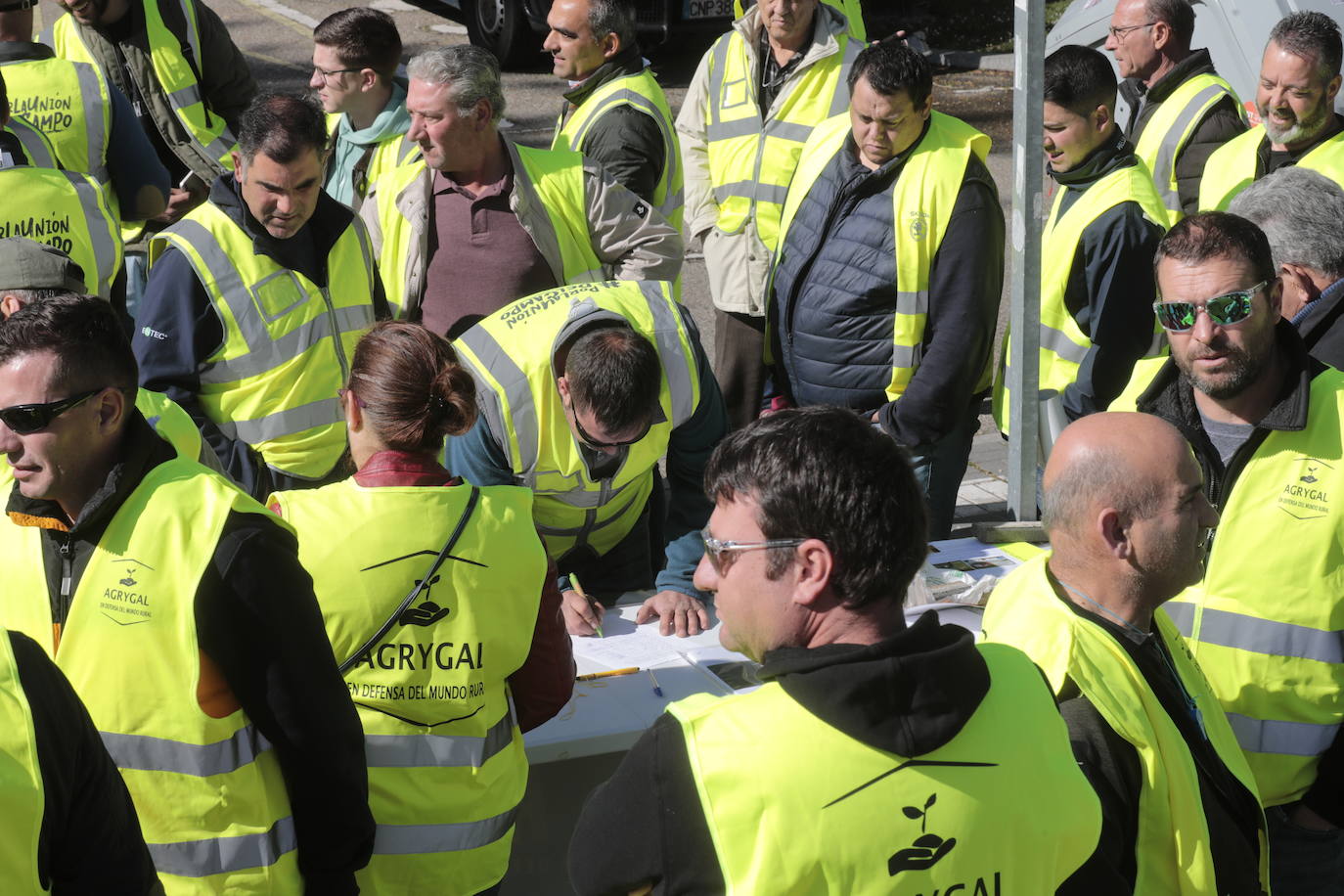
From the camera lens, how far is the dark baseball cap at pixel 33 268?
3.34 metres

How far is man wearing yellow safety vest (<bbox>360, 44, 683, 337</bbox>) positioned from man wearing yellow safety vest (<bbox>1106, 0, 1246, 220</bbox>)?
238cm

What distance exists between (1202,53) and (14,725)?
18.5 feet

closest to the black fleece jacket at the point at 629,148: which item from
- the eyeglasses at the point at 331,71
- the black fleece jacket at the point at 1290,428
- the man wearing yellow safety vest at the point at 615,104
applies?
the man wearing yellow safety vest at the point at 615,104

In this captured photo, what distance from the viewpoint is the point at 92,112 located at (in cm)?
503

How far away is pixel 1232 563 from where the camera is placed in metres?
2.93

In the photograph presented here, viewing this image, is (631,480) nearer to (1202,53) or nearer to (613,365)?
(613,365)

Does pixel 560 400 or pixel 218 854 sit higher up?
pixel 560 400

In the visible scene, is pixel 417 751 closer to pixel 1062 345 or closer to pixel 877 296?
pixel 877 296

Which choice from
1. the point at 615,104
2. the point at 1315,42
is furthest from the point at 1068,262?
the point at 615,104

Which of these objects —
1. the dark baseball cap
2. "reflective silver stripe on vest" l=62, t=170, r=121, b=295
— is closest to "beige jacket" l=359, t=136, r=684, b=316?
"reflective silver stripe on vest" l=62, t=170, r=121, b=295

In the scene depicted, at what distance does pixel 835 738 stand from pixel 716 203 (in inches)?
175

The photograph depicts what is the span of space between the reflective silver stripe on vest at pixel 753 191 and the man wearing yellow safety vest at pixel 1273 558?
270 cm

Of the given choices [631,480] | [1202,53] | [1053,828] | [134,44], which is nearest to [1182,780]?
[1053,828]

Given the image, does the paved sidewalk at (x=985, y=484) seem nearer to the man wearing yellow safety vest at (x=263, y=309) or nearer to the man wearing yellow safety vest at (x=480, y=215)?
the man wearing yellow safety vest at (x=480, y=215)
